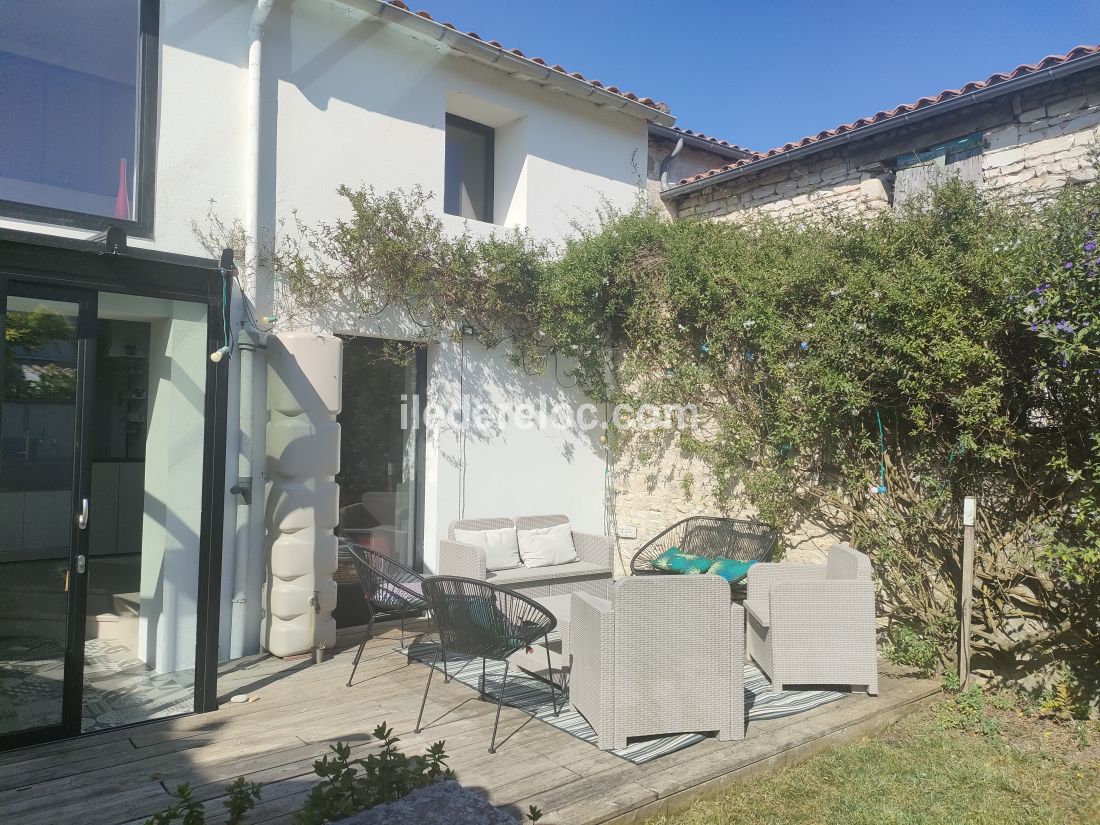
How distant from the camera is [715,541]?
6.59 m

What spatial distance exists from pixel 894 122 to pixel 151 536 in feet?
22.6

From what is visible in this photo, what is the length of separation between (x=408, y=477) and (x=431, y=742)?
3.16m

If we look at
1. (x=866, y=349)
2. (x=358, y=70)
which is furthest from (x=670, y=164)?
(x=866, y=349)

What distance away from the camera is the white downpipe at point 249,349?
536 centimetres

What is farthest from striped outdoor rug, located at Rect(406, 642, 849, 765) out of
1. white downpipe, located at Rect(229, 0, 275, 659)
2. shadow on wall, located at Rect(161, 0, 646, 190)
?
shadow on wall, located at Rect(161, 0, 646, 190)

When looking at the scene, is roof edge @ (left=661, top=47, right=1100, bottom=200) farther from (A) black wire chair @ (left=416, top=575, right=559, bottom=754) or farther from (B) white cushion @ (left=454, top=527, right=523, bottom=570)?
(A) black wire chair @ (left=416, top=575, right=559, bottom=754)

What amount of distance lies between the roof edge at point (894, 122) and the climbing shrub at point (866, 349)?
1401 millimetres

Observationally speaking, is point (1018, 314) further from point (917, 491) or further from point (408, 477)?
point (408, 477)

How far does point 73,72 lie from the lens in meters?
4.78

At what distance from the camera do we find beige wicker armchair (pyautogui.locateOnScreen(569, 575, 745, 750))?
12.4ft

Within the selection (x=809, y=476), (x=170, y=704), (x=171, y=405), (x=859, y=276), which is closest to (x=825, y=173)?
(x=859, y=276)

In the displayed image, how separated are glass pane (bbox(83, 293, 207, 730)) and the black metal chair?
3.84 metres

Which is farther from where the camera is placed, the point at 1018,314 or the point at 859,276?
the point at 859,276

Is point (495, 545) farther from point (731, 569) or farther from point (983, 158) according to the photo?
point (983, 158)
